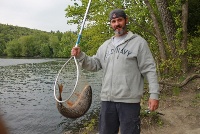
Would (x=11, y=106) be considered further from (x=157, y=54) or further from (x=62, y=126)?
(x=157, y=54)

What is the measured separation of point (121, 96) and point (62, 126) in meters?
9.43

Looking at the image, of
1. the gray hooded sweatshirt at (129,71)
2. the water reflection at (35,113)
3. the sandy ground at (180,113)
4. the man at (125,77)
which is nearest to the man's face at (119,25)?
the man at (125,77)

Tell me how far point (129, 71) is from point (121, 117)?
70 centimetres

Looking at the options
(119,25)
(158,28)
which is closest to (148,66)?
(119,25)

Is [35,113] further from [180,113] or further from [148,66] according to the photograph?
[148,66]

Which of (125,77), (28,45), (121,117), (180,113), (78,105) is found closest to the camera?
(125,77)

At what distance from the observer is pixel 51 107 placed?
16.7 meters

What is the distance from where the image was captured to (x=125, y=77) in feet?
12.3

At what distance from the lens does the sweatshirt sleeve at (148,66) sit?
3.79 m

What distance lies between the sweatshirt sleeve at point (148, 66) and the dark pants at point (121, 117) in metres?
0.32

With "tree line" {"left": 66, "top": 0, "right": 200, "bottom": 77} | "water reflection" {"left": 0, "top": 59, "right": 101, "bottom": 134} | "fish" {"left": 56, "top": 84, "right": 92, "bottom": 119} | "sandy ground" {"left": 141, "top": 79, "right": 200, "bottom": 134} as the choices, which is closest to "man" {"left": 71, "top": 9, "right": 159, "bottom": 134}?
"fish" {"left": 56, "top": 84, "right": 92, "bottom": 119}

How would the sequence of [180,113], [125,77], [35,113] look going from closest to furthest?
[125,77]
[180,113]
[35,113]

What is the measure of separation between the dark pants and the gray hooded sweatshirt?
9 cm

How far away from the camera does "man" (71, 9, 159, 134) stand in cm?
378
